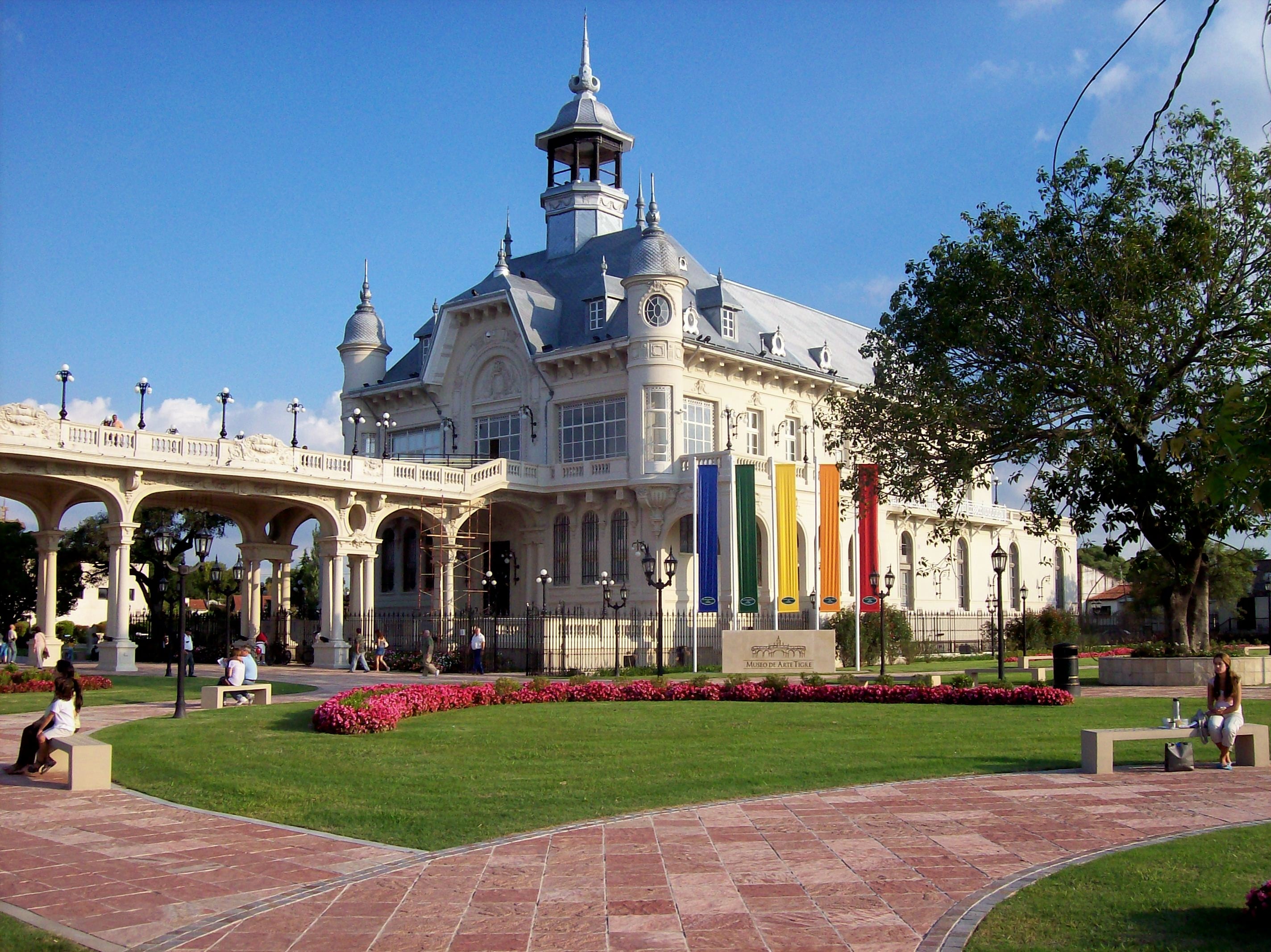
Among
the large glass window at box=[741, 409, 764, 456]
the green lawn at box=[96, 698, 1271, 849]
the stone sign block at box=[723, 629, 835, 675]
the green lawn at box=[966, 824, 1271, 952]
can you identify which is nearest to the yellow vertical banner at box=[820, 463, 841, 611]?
the large glass window at box=[741, 409, 764, 456]

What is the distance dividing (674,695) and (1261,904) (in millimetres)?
18232

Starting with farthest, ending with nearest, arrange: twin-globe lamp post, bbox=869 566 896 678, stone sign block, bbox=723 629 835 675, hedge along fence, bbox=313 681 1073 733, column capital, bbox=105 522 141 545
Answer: column capital, bbox=105 522 141 545, twin-globe lamp post, bbox=869 566 896 678, stone sign block, bbox=723 629 835 675, hedge along fence, bbox=313 681 1073 733

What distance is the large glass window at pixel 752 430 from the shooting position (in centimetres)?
4666

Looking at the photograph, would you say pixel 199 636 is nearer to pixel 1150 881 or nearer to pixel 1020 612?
pixel 1020 612

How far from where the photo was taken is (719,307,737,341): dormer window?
1834 inches

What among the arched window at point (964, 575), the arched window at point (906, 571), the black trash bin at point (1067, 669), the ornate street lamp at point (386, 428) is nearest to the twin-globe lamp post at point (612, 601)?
the black trash bin at point (1067, 669)

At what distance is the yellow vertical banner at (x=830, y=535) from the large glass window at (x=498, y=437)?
12946 millimetres

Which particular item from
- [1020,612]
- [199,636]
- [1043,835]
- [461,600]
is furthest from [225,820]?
[1020,612]

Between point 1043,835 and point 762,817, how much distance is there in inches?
101

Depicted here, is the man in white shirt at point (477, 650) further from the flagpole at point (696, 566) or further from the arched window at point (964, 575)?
the arched window at point (964, 575)

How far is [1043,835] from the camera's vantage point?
34.3 ft

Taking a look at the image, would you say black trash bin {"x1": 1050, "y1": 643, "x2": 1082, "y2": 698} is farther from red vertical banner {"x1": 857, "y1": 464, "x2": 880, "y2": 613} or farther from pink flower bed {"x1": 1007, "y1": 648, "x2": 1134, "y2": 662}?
pink flower bed {"x1": 1007, "y1": 648, "x2": 1134, "y2": 662}

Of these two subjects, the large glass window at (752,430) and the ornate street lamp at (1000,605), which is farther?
the large glass window at (752,430)

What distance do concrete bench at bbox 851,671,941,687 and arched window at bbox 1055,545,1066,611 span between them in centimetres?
4269
